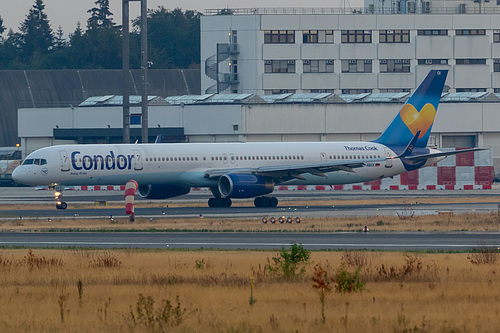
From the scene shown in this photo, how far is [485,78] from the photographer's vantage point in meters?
112

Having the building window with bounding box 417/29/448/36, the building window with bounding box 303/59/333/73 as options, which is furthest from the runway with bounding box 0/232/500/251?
the building window with bounding box 417/29/448/36

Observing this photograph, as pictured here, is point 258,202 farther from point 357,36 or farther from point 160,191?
point 357,36

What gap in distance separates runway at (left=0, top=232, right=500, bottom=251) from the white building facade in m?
73.3

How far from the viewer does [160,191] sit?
58719 mm

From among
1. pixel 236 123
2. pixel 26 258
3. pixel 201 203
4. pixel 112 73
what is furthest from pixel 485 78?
pixel 26 258

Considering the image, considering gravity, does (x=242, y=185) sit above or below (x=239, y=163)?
below

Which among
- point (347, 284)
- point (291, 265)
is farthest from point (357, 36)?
point (347, 284)

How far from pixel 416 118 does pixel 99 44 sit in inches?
4540

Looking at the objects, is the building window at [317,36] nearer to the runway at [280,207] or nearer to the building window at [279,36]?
the building window at [279,36]

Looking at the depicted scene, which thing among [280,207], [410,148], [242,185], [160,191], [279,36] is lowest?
[280,207]

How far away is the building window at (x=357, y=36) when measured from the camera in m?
112

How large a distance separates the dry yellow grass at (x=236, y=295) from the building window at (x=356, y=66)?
83920mm

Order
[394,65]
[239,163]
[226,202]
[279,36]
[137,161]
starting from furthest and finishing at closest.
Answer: [394,65] < [279,36] < [239,163] < [226,202] < [137,161]

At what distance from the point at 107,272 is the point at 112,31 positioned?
492 ft
